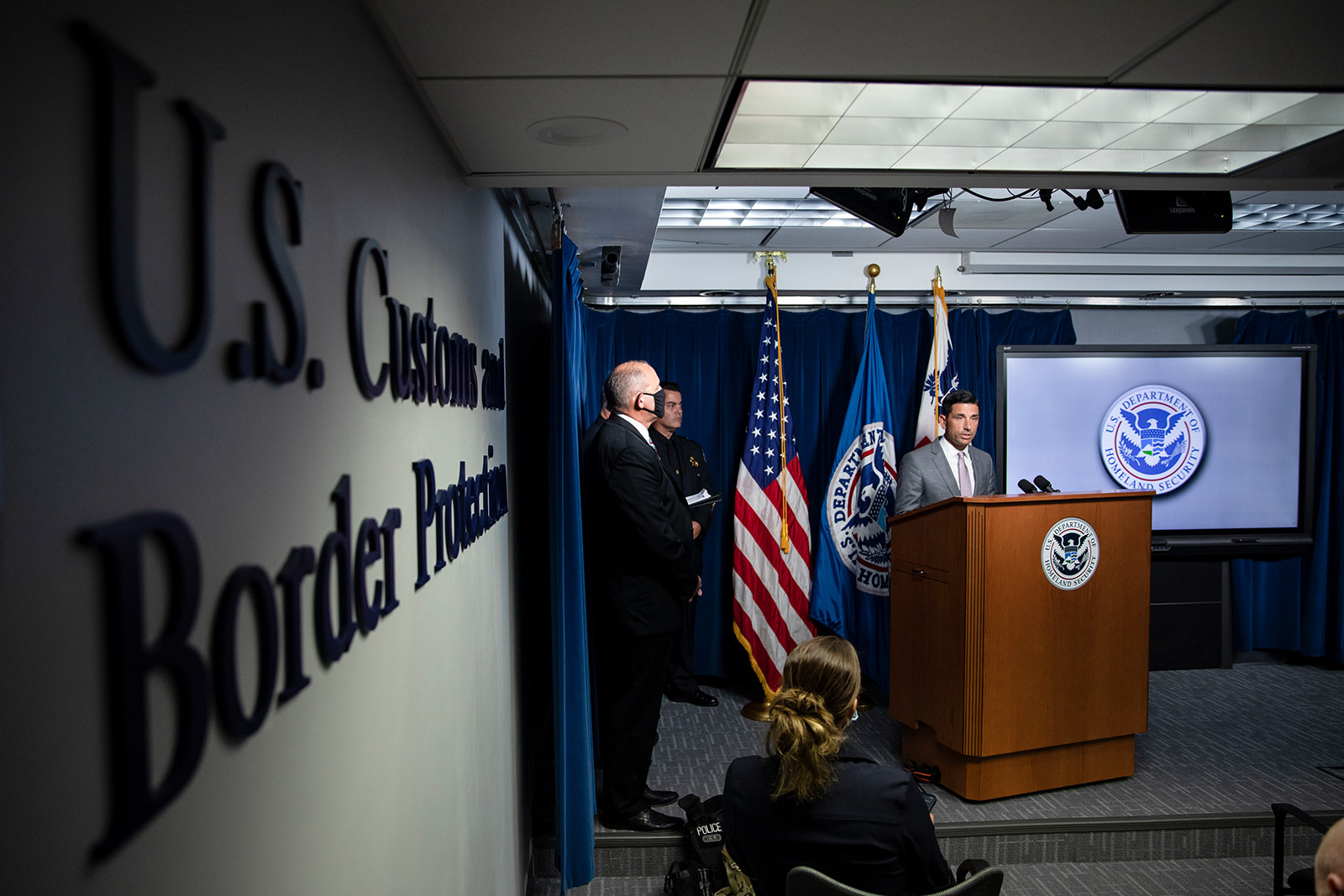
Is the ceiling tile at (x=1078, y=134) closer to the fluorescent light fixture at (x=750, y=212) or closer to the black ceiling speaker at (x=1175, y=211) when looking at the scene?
the black ceiling speaker at (x=1175, y=211)

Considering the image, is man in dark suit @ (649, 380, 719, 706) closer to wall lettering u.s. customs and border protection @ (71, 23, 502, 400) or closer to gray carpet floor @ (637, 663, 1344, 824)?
gray carpet floor @ (637, 663, 1344, 824)

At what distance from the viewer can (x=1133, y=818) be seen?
8.36 feet

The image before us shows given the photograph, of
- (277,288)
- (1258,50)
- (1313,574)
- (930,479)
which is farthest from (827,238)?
(277,288)

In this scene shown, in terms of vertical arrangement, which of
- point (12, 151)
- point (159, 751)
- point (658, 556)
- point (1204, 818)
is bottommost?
point (1204, 818)

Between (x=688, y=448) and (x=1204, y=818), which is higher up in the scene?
(x=688, y=448)

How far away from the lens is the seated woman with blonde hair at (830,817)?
1.36 metres

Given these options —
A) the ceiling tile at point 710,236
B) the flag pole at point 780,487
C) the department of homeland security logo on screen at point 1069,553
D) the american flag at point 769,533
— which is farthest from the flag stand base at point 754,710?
the ceiling tile at point 710,236

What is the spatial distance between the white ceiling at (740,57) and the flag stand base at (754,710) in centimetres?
271

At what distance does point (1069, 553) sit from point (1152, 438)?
70.6 inches

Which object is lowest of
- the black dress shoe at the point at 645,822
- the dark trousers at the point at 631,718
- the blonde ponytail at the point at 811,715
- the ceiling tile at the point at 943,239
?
the black dress shoe at the point at 645,822

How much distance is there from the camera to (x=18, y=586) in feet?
1.23

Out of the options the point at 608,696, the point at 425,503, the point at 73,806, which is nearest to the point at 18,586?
the point at 73,806

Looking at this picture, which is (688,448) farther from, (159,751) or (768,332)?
(159,751)

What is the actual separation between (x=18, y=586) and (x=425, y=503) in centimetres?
83
